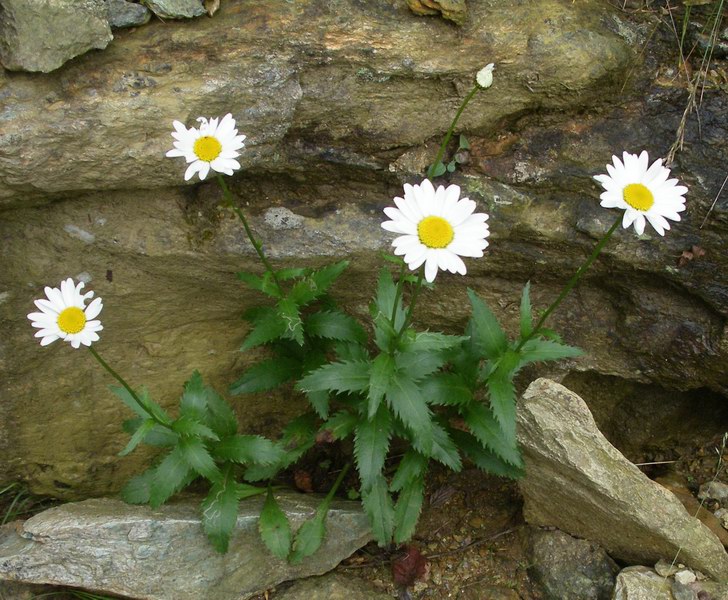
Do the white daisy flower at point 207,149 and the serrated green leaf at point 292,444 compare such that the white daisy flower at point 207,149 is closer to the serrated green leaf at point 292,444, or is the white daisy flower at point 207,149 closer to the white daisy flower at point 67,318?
the white daisy flower at point 67,318

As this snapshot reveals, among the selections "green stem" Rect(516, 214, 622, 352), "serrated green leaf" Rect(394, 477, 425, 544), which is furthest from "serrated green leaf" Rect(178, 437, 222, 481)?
"green stem" Rect(516, 214, 622, 352)

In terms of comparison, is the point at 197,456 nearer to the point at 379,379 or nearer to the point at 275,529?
the point at 275,529

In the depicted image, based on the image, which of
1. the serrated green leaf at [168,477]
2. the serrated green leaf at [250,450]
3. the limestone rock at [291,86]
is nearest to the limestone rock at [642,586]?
the serrated green leaf at [250,450]

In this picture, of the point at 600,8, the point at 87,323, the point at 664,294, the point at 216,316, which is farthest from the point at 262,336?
the point at 600,8

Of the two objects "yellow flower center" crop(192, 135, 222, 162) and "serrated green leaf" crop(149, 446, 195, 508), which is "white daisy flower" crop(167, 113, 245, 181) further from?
"serrated green leaf" crop(149, 446, 195, 508)

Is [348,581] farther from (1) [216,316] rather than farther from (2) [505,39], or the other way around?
(2) [505,39]

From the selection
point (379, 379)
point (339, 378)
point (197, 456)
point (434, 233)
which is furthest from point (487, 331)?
point (197, 456)
